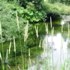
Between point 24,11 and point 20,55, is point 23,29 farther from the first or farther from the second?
point 24,11

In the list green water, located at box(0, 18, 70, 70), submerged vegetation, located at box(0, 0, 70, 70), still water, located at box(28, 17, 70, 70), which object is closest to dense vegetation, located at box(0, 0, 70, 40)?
submerged vegetation, located at box(0, 0, 70, 70)

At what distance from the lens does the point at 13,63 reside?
5582mm

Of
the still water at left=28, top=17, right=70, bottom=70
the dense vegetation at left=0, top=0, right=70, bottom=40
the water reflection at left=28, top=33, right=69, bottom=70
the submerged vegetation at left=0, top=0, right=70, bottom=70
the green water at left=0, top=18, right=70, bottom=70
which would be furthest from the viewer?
the dense vegetation at left=0, top=0, right=70, bottom=40

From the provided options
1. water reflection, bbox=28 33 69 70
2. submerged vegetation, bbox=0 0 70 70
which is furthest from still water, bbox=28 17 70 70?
submerged vegetation, bbox=0 0 70 70

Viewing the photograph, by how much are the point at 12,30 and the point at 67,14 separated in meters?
9.18

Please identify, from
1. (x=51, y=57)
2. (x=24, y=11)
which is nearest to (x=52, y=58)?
(x=51, y=57)

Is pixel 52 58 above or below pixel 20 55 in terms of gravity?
above

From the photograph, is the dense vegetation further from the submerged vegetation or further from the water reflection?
the water reflection

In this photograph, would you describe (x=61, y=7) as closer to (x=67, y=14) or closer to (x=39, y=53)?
(x=67, y=14)

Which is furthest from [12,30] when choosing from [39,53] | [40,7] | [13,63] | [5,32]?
[40,7]

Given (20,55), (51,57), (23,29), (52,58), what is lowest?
(20,55)

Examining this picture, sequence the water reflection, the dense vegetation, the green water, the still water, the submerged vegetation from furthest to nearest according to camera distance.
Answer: the dense vegetation, the green water, the submerged vegetation, the water reflection, the still water

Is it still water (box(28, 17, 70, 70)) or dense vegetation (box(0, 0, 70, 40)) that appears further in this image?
dense vegetation (box(0, 0, 70, 40))

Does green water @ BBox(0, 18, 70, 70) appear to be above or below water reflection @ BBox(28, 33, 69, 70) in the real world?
below
